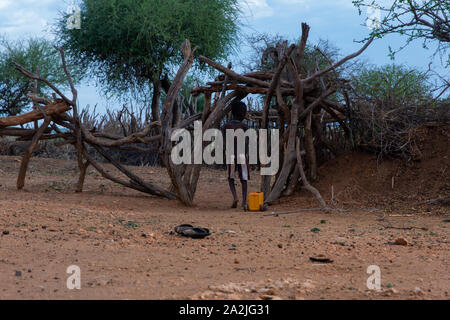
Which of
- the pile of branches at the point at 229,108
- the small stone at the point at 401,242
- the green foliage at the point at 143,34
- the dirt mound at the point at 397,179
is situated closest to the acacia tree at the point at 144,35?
the green foliage at the point at 143,34

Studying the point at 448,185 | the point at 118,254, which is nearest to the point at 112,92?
the point at 448,185

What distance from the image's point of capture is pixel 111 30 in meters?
16.4

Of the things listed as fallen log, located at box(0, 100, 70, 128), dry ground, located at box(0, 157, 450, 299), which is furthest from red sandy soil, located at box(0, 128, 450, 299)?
fallen log, located at box(0, 100, 70, 128)

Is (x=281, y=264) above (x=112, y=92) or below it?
below

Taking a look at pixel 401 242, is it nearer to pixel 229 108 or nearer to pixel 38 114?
pixel 229 108

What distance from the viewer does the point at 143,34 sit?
52.4 ft

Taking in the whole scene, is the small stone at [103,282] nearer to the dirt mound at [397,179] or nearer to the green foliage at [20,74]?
the dirt mound at [397,179]

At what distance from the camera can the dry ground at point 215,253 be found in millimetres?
3260

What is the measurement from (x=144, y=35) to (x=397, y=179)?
35.0 ft

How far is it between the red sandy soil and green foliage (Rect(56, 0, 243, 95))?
27.3 feet

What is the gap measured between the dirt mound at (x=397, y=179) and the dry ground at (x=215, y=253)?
0.40m

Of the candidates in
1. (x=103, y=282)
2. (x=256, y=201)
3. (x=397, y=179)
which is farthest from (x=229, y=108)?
(x=103, y=282)
